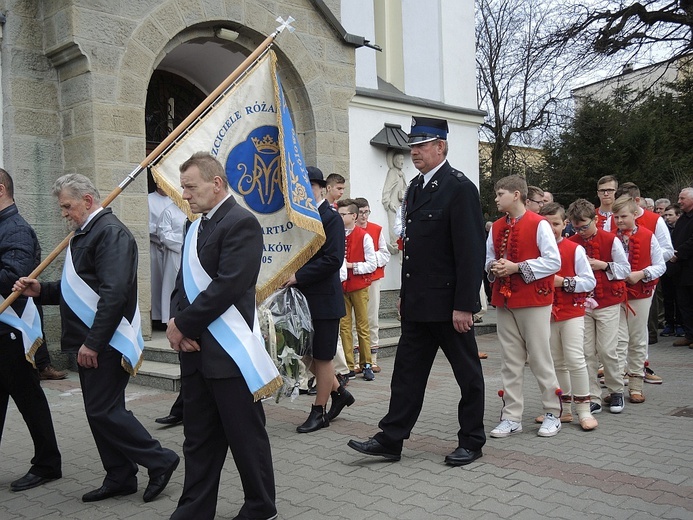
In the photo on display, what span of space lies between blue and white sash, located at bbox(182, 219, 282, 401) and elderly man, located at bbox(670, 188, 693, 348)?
8186 millimetres

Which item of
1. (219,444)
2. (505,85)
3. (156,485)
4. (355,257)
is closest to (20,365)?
(156,485)

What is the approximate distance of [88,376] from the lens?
4.24 meters

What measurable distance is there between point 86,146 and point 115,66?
0.95m

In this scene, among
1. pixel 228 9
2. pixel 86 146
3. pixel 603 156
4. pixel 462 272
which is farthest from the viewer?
pixel 603 156

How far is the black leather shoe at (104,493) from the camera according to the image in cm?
423

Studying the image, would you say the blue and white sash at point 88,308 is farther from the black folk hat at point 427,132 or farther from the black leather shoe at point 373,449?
the black folk hat at point 427,132

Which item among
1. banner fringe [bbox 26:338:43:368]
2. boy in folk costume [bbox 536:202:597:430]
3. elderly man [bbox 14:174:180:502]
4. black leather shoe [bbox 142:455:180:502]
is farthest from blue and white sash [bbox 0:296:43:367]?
boy in folk costume [bbox 536:202:597:430]

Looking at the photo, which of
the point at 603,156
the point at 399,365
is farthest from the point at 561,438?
the point at 603,156

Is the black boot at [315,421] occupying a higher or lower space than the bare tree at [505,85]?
lower

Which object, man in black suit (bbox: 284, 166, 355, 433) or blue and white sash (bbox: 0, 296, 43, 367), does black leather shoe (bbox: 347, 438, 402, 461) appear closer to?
man in black suit (bbox: 284, 166, 355, 433)

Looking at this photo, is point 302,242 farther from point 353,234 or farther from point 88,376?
point 353,234

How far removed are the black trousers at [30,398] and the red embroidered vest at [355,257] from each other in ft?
12.8

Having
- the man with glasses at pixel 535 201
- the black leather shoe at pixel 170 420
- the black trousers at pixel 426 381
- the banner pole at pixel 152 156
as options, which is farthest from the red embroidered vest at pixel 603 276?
the black leather shoe at pixel 170 420

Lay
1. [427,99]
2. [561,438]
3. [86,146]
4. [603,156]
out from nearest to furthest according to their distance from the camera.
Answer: [561,438], [86,146], [427,99], [603,156]
